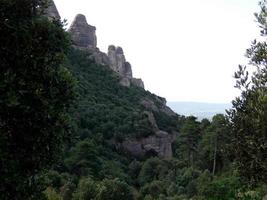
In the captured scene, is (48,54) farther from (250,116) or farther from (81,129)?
(81,129)

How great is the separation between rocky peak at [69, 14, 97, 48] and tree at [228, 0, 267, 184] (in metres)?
130

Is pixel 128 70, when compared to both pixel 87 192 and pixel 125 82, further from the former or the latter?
pixel 87 192

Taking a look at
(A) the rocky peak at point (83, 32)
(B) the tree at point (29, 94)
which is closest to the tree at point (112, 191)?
(B) the tree at point (29, 94)

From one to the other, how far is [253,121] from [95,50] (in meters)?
132

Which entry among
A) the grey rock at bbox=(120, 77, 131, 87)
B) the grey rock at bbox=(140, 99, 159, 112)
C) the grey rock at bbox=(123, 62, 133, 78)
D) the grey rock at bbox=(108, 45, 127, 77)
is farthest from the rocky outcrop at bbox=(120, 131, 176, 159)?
the grey rock at bbox=(123, 62, 133, 78)

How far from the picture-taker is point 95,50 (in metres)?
143

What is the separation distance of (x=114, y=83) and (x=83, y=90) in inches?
952

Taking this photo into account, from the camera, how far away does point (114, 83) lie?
126 m

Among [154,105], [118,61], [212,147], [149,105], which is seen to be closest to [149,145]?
[212,147]

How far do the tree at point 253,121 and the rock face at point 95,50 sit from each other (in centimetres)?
11808

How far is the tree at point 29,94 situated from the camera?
9.16m

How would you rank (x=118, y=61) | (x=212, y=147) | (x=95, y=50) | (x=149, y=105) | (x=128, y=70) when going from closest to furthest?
(x=212, y=147), (x=149, y=105), (x=95, y=50), (x=118, y=61), (x=128, y=70)

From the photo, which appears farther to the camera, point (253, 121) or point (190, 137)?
point (190, 137)

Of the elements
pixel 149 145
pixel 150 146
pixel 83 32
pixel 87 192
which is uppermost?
pixel 83 32
